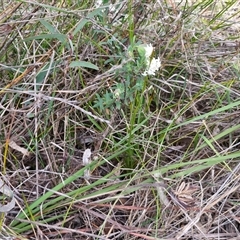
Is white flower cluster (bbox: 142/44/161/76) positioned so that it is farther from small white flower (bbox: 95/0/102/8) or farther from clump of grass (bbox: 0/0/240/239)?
small white flower (bbox: 95/0/102/8)

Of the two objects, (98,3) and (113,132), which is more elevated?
(98,3)

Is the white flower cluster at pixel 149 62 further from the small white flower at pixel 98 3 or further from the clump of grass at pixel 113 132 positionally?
the small white flower at pixel 98 3

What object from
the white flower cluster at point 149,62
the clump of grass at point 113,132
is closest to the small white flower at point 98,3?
the clump of grass at point 113,132

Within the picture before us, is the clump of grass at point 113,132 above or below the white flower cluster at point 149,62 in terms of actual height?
below

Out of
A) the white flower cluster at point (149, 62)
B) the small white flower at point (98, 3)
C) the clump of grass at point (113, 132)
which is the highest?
the small white flower at point (98, 3)

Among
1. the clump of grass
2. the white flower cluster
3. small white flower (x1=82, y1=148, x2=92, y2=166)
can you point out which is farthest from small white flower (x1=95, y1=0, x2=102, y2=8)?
small white flower (x1=82, y1=148, x2=92, y2=166)

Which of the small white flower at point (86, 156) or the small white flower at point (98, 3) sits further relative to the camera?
the small white flower at point (98, 3)

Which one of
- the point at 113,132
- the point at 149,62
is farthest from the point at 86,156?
the point at 149,62

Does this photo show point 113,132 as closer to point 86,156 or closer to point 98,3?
point 86,156

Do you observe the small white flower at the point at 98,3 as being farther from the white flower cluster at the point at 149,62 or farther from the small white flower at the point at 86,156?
the small white flower at the point at 86,156
